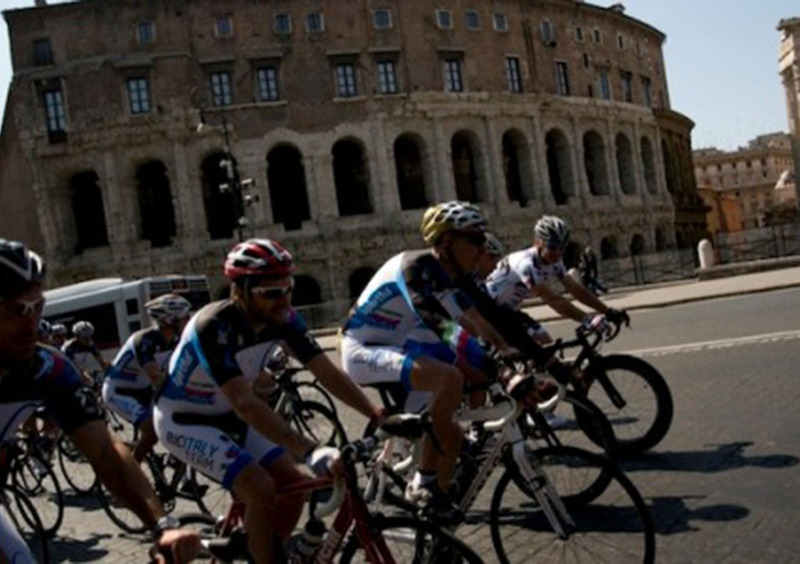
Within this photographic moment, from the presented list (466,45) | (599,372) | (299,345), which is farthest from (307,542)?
(466,45)

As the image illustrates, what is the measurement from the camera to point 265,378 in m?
7.31

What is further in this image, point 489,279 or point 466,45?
point 466,45

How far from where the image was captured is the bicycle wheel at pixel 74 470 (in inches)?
348

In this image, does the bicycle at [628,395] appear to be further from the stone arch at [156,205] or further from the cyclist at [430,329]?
the stone arch at [156,205]

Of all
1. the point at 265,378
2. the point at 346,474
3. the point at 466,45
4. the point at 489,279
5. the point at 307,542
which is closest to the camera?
the point at 346,474

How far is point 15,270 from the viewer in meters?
2.82

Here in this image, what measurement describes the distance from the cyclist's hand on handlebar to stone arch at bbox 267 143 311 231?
3754cm

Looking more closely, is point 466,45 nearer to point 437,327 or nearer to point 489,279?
point 489,279

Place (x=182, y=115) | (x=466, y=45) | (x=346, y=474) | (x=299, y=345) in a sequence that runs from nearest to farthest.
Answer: (x=346, y=474)
(x=299, y=345)
(x=182, y=115)
(x=466, y=45)

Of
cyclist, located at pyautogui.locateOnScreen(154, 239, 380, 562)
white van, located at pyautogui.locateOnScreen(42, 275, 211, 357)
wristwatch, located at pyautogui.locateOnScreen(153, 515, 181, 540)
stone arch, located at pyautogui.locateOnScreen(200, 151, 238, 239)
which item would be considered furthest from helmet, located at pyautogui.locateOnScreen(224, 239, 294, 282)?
stone arch, located at pyautogui.locateOnScreen(200, 151, 238, 239)

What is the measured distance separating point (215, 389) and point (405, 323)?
1545 millimetres

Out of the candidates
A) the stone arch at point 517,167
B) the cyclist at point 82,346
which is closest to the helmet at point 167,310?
the cyclist at point 82,346

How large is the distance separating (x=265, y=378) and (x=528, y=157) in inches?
1465

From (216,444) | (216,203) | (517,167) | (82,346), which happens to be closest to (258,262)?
(216,444)
